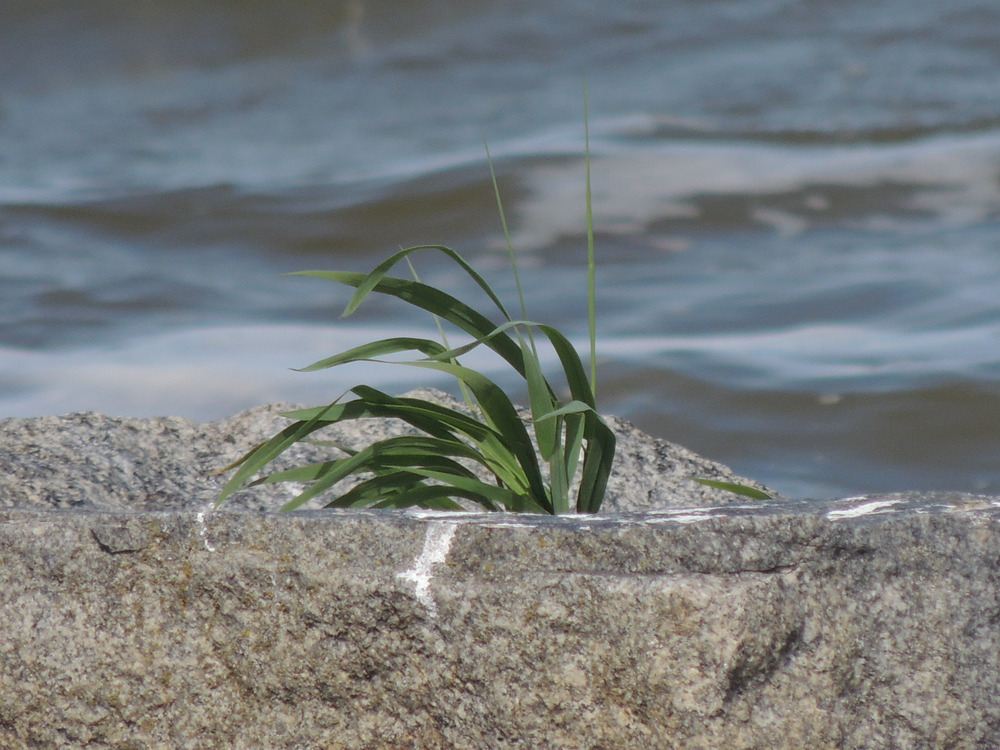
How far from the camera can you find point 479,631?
1.35 meters

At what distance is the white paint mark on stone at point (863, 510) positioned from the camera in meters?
1.44

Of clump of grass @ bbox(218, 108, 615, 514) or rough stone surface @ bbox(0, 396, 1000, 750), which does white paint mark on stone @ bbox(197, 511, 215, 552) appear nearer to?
rough stone surface @ bbox(0, 396, 1000, 750)

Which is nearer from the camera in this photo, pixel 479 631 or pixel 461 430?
pixel 479 631

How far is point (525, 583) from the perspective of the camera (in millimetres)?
1349

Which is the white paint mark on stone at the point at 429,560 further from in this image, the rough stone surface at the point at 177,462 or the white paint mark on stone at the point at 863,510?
the rough stone surface at the point at 177,462

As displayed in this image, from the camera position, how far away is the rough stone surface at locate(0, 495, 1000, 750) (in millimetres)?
1341

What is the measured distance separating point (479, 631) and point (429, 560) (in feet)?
0.34

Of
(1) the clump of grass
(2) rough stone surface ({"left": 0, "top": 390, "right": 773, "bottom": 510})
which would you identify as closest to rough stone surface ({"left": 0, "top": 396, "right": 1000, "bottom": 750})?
(1) the clump of grass

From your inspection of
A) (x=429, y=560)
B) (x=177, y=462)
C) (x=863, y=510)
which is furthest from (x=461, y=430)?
(x=177, y=462)

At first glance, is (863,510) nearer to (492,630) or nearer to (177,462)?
(492,630)

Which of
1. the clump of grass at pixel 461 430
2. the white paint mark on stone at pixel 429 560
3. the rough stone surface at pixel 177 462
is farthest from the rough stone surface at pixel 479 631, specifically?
the rough stone surface at pixel 177 462

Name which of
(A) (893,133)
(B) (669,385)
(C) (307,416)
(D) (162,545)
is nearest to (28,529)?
(D) (162,545)

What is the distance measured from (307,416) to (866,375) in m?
3.69

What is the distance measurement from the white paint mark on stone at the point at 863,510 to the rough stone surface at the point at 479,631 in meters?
0.03
